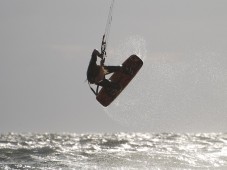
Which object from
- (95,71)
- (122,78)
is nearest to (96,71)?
(95,71)

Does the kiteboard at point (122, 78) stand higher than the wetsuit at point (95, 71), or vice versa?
the kiteboard at point (122, 78)

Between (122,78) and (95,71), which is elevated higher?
(122,78)

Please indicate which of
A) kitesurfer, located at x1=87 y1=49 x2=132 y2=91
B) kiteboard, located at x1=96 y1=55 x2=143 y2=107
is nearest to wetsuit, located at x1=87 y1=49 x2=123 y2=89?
kitesurfer, located at x1=87 y1=49 x2=132 y2=91

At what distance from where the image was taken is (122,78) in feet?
70.3

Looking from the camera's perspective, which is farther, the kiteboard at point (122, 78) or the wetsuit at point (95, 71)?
the kiteboard at point (122, 78)

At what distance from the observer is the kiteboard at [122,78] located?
2095cm

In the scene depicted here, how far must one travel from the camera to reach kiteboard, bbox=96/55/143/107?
2095 cm

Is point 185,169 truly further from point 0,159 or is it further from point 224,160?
point 0,159

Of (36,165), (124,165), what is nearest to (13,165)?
(36,165)

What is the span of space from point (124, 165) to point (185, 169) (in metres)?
2.91

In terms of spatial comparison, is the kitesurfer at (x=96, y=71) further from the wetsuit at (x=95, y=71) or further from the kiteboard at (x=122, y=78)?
the kiteboard at (x=122, y=78)

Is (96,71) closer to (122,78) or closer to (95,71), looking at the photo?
(95,71)

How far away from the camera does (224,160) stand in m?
26.0

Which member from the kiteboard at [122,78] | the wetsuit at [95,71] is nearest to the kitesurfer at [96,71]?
the wetsuit at [95,71]
